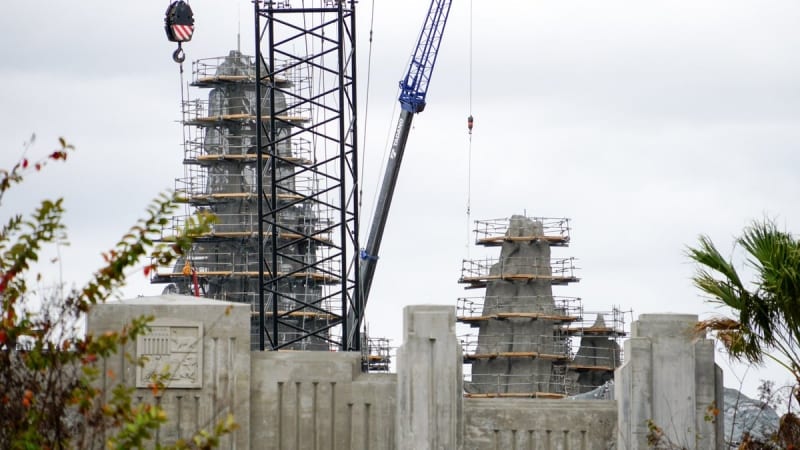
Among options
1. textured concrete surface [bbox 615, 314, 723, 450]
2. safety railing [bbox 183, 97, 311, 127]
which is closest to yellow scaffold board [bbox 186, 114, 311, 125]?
safety railing [bbox 183, 97, 311, 127]

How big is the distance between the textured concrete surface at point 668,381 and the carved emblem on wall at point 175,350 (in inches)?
375

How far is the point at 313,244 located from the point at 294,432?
6826cm

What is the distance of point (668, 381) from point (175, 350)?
10930mm

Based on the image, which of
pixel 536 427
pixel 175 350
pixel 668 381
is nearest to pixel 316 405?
pixel 175 350

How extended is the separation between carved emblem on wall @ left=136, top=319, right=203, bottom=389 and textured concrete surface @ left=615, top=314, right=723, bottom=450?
9534 millimetres

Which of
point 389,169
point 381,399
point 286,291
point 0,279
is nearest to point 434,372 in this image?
point 381,399

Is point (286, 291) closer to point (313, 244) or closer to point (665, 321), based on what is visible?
point (313, 244)

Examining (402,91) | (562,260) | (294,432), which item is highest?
(402,91)

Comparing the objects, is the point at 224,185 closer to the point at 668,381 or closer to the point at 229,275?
the point at 229,275

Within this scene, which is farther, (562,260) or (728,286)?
(562,260)

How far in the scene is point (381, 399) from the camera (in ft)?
154

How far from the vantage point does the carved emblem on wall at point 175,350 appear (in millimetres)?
45531

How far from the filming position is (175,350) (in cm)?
4578

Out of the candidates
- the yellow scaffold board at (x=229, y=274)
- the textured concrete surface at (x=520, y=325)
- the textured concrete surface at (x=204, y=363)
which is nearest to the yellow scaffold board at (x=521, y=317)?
the textured concrete surface at (x=520, y=325)
